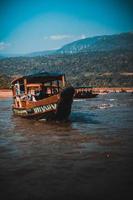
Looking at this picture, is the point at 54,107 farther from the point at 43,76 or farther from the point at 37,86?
the point at 37,86

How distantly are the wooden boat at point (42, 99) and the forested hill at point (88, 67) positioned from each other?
101 m

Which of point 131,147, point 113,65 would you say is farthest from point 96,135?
point 113,65

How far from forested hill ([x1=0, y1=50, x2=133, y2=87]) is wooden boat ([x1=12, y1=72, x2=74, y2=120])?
101 meters

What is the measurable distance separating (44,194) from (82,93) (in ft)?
175

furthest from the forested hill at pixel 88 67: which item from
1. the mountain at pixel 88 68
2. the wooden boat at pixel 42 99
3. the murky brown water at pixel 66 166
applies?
the murky brown water at pixel 66 166

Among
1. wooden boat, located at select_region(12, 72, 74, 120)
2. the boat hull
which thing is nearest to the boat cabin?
wooden boat, located at select_region(12, 72, 74, 120)

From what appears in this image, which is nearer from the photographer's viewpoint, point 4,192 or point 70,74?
point 4,192

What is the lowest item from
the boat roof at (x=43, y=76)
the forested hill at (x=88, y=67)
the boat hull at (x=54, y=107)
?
the forested hill at (x=88, y=67)

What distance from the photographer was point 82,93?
5941 centimetres

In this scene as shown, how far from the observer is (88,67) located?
160375 millimetres

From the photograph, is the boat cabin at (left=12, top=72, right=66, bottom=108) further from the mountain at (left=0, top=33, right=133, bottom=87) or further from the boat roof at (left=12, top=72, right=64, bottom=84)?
the mountain at (left=0, top=33, right=133, bottom=87)

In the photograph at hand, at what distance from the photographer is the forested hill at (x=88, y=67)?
13762 cm

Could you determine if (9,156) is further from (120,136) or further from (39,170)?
(120,136)

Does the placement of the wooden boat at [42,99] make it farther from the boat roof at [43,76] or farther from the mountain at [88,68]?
the mountain at [88,68]
